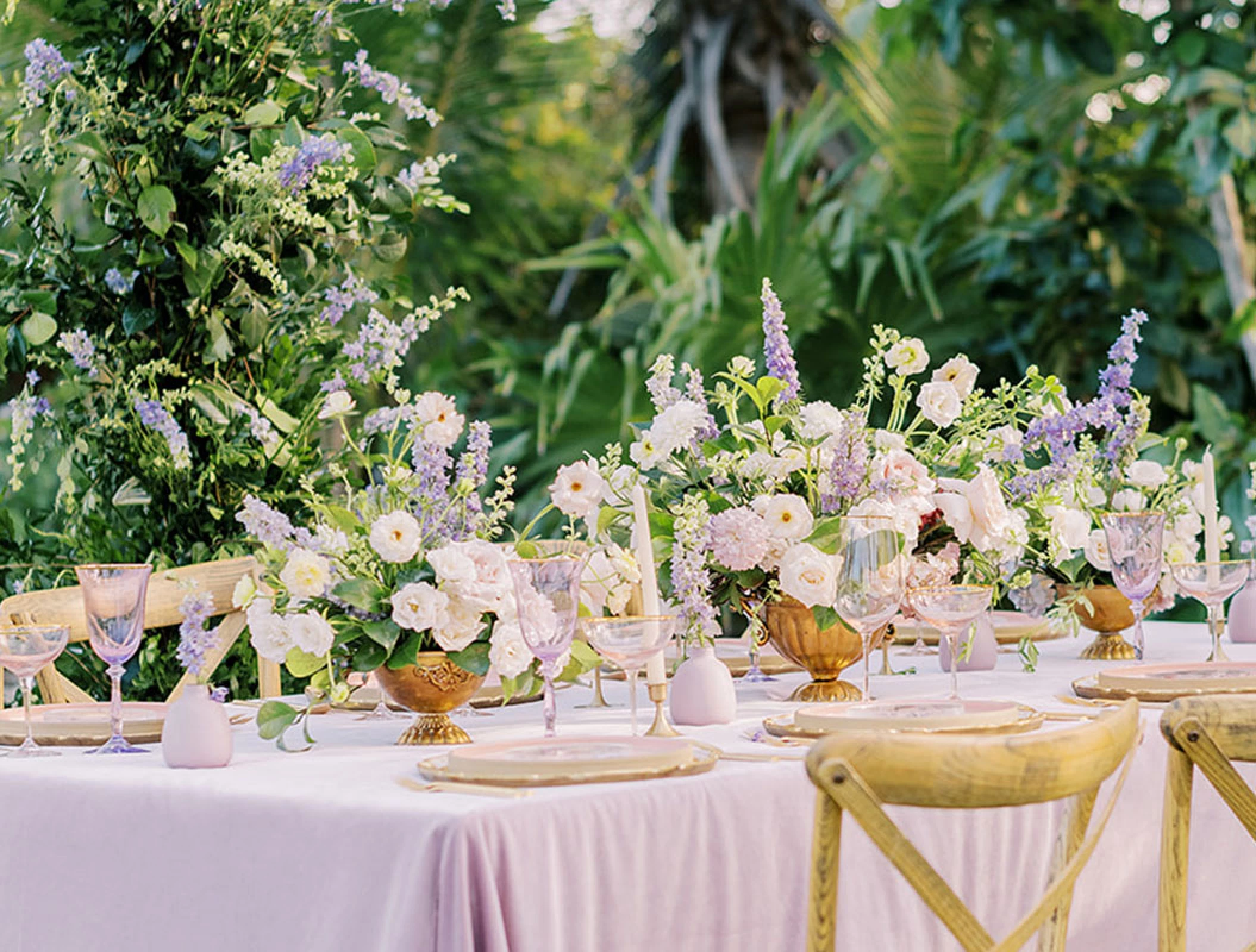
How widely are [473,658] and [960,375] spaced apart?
2.84ft

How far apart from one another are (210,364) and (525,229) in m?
4.82

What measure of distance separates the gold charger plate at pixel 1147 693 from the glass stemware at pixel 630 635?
0.67 metres

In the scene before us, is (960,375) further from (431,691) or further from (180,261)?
(180,261)

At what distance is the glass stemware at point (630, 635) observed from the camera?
1717 mm

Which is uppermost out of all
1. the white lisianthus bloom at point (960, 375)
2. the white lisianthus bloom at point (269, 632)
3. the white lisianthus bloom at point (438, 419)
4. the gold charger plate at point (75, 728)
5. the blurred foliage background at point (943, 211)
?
the blurred foliage background at point (943, 211)

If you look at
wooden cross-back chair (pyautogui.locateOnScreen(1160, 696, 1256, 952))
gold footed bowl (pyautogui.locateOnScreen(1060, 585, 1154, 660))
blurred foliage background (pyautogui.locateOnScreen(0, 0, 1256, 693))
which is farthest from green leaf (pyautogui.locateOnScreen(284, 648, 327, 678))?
blurred foliage background (pyautogui.locateOnScreen(0, 0, 1256, 693))

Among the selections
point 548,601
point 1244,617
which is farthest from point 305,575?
point 1244,617

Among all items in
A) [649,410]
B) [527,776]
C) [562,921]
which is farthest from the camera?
[649,410]

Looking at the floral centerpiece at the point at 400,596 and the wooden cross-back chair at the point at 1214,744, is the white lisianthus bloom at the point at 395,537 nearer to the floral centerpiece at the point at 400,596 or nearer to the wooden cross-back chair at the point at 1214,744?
the floral centerpiece at the point at 400,596

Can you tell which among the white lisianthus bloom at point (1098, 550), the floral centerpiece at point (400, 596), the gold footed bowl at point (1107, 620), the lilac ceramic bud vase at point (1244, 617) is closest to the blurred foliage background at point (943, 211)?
the lilac ceramic bud vase at point (1244, 617)

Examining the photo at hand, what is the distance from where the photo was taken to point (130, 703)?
7.41 feet

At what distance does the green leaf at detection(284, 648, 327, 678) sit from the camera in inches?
71.2

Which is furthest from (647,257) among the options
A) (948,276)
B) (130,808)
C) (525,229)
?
(130,808)

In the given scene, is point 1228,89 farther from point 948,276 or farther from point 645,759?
point 645,759
